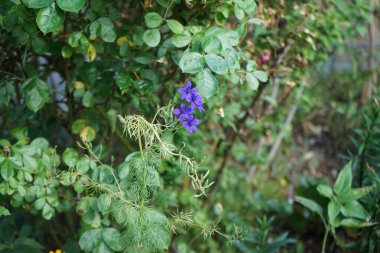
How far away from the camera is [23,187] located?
5.34 ft

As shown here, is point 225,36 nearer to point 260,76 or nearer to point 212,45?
point 212,45

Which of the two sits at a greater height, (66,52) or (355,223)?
(66,52)

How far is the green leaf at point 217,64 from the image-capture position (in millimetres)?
1350

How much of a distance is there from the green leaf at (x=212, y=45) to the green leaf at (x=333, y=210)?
926 millimetres

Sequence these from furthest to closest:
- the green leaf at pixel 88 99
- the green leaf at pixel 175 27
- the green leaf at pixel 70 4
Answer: the green leaf at pixel 88 99 → the green leaf at pixel 175 27 → the green leaf at pixel 70 4

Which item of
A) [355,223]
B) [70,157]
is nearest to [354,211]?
[355,223]

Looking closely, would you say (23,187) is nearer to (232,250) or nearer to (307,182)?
(232,250)

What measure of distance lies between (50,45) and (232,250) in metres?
1.43

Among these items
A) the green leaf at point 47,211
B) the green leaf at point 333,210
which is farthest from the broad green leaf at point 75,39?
the green leaf at point 333,210

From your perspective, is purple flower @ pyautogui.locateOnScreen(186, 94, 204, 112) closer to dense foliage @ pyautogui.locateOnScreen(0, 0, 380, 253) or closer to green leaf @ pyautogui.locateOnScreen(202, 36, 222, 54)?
dense foliage @ pyautogui.locateOnScreen(0, 0, 380, 253)

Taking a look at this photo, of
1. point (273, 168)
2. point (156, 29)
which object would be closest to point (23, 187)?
point (156, 29)

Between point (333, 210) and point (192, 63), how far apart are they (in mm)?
960

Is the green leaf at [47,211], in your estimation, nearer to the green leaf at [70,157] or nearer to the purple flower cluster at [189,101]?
the green leaf at [70,157]

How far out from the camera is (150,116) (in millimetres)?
2018
